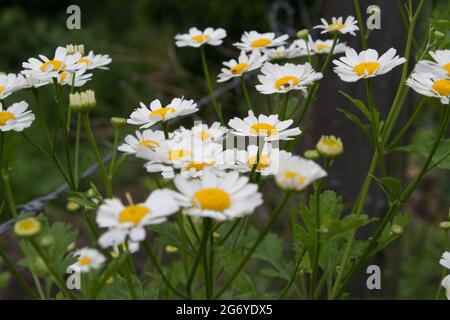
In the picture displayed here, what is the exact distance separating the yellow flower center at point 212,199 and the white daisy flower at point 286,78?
0.21m

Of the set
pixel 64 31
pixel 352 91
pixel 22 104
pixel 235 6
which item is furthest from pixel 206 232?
pixel 64 31

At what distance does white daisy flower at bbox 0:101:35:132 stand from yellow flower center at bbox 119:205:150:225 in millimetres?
191

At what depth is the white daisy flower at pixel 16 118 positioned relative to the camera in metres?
0.54

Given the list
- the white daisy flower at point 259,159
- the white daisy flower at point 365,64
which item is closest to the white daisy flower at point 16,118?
the white daisy flower at point 259,159

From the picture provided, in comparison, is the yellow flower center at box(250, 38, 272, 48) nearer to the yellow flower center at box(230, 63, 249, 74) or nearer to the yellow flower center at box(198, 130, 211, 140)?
the yellow flower center at box(230, 63, 249, 74)

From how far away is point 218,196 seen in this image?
417mm

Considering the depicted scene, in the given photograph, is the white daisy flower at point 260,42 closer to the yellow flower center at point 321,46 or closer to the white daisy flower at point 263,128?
the yellow flower center at point 321,46

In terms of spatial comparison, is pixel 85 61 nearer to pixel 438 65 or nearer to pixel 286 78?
pixel 286 78

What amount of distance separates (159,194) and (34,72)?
260 mm

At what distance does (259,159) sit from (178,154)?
0.07 meters

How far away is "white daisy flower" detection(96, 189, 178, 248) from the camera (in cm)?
39

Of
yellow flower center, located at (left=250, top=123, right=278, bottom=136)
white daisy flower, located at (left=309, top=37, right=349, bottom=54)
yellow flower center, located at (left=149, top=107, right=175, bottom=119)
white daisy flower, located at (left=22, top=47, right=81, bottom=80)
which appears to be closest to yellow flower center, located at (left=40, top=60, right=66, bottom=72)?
white daisy flower, located at (left=22, top=47, right=81, bottom=80)

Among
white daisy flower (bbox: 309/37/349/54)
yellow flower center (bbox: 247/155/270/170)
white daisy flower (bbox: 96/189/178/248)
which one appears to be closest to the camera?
white daisy flower (bbox: 96/189/178/248)

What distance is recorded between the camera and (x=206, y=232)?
17.1 inches
